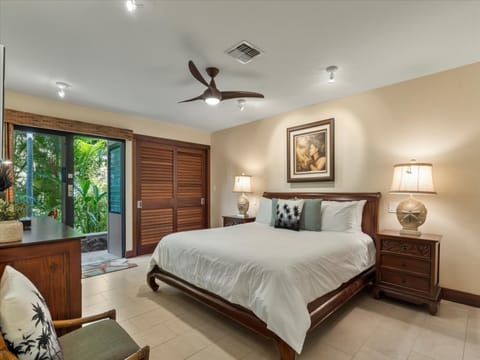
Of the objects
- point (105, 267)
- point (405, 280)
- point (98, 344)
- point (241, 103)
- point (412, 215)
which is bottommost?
point (105, 267)

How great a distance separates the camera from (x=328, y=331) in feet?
7.13

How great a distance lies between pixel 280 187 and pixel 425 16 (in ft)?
9.57

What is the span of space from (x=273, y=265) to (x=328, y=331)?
0.91m

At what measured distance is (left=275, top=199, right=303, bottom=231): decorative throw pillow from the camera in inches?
130

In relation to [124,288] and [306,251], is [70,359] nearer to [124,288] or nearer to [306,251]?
[306,251]

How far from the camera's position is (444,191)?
2.78 meters

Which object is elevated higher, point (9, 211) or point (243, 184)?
point (243, 184)

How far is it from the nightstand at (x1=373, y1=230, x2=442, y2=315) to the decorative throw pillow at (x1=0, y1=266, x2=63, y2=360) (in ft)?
9.65

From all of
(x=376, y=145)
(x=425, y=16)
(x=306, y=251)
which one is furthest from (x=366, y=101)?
(x=306, y=251)

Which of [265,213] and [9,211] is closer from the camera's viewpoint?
[9,211]

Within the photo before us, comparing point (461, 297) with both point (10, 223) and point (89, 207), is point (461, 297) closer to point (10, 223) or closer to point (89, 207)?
point (10, 223)

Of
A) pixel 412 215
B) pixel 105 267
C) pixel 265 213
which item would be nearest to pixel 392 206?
pixel 412 215

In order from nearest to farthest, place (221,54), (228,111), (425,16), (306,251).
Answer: (425,16) → (306,251) → (221,54) → (228,111)

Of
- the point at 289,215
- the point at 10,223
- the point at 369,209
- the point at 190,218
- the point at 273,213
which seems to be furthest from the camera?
the point at 190,218
